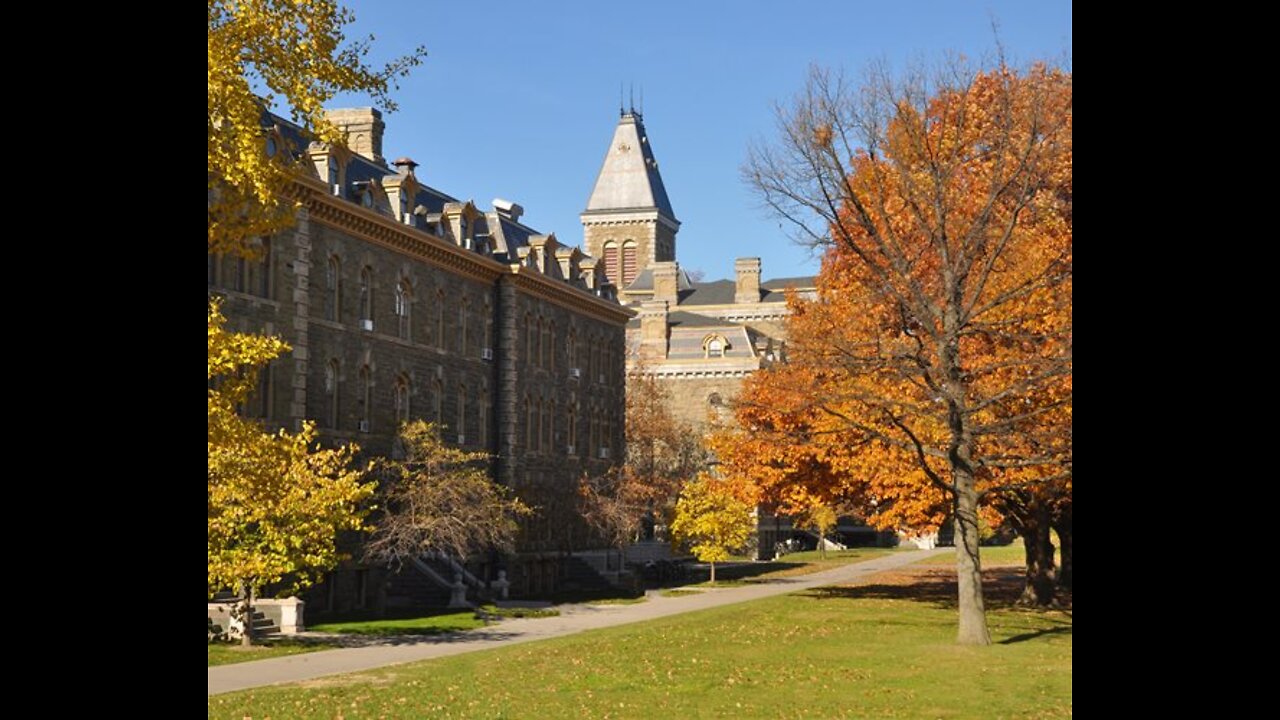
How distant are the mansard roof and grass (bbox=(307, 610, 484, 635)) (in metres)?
77.4

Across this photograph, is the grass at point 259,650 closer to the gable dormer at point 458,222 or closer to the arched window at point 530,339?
the gable dormer at point 458,222

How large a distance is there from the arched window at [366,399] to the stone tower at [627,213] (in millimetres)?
69688

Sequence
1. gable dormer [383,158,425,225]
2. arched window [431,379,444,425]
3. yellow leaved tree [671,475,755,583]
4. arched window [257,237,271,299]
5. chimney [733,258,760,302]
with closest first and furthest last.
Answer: arched window [257,237,271,299] < gable dormer [383,158,425,225] < arched window [431,379,444,425] < yellow leaved tree [671,475,755,583] < chimney [733,258,760,302]

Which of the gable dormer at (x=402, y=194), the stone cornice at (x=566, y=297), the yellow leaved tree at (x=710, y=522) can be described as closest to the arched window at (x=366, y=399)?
the gable dormer at (x=402, y=194)

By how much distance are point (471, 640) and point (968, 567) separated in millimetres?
10426

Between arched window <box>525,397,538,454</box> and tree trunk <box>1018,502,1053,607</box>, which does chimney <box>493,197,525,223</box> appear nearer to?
arched window <box>525,397,538,454</box>

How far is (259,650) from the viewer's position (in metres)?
26.6

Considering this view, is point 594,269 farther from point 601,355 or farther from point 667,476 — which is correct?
point 667,476

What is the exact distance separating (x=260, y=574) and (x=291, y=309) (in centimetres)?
1084

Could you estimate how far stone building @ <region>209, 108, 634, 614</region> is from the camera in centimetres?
3572

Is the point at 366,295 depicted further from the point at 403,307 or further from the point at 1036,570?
the point at 1036,570

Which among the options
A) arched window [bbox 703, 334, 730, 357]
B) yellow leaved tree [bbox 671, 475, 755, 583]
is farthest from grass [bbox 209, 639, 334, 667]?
arched window [bbox 703, 334, 730, 357]

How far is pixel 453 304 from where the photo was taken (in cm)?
4556

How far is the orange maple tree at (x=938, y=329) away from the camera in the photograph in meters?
25.9
